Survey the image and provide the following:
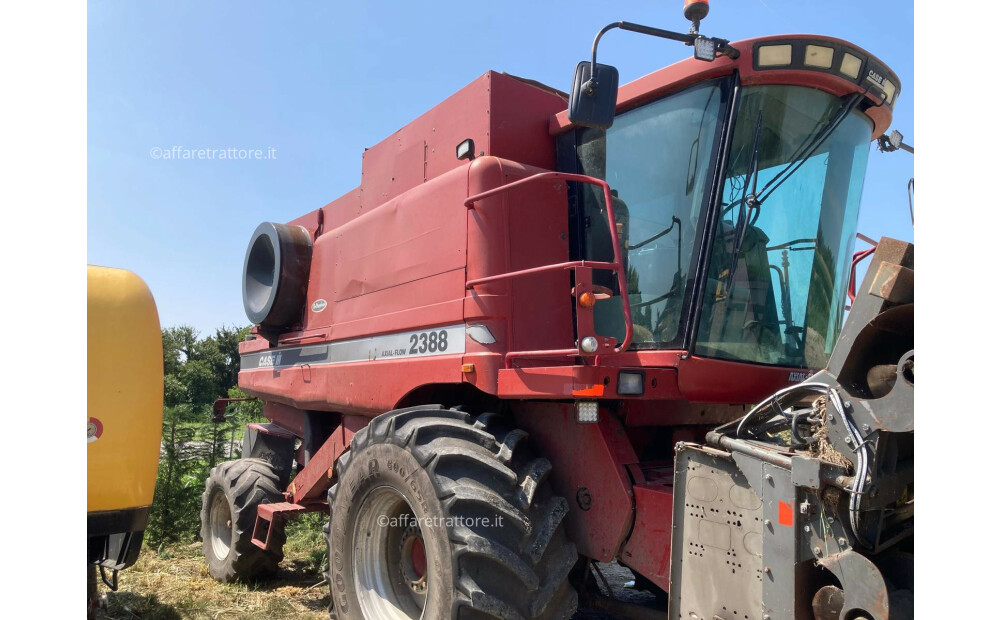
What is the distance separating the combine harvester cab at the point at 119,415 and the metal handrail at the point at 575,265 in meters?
1.72

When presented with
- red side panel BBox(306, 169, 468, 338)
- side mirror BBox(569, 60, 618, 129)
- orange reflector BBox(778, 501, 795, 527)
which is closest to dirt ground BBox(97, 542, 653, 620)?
red side panel BBox(306, 169, 468, 338)

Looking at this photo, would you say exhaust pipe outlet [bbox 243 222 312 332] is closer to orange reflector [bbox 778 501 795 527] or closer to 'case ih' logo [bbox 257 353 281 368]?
'case ih' logo [bbox 257 353 281 368]

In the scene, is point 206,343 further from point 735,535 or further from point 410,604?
point 735,535

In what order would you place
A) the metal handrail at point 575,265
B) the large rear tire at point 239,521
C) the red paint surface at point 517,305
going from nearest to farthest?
the metal handrail at point 575,265, the red paint surface at point 517,305, the large rear tire at point 239,521

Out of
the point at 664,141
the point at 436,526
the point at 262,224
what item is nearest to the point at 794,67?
the point at 664,141

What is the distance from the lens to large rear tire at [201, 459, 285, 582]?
6129 mm

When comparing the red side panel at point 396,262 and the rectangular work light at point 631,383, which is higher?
the red side panel at point 396,262

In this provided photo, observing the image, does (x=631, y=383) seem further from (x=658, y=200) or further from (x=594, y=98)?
(x=594, y=98)

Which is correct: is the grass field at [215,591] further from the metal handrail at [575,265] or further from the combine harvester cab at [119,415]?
the metal handrail at [575,265]

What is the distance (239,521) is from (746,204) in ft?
15.7

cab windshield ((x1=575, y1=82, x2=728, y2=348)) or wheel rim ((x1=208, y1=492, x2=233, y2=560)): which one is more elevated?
cab windshield ((x1=575, y1=82, x2=728, y2=348))

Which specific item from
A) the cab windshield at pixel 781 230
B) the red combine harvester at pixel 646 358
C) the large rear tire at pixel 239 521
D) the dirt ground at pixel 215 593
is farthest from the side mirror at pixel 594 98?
the large rear tire at pixel 239 521

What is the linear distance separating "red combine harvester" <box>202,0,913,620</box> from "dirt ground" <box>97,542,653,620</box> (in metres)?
1.45

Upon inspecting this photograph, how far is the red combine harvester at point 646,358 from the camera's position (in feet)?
9.02
